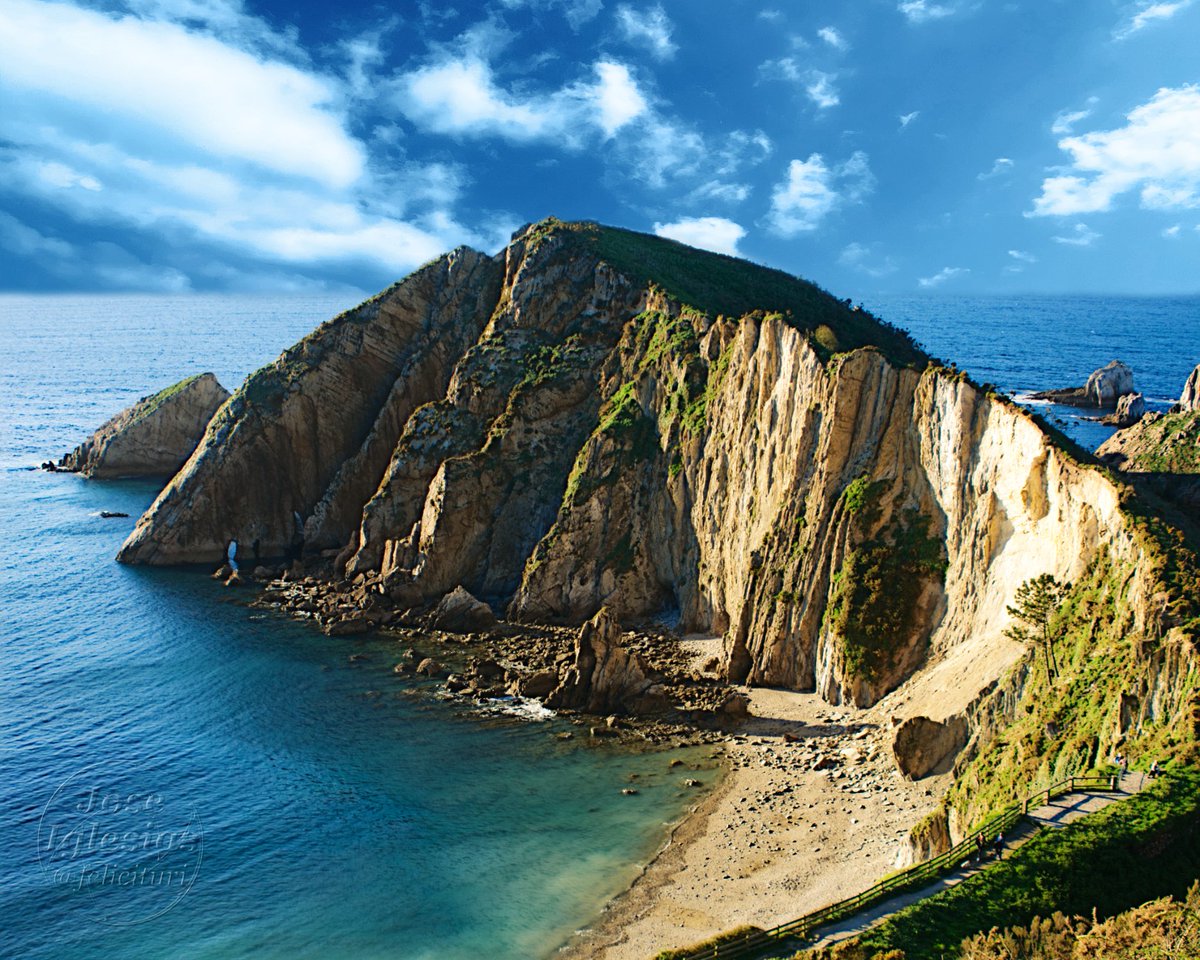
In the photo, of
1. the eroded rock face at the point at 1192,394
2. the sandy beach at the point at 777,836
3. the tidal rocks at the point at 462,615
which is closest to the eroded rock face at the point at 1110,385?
the eroded rock face at the point at 1192,394

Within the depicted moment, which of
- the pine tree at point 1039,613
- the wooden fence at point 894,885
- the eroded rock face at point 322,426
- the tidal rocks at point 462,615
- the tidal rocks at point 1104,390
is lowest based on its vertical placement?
the wooden fence at point 894,885

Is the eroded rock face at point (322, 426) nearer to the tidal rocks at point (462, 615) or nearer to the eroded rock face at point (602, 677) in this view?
the tidal rocks at point (462, 615)

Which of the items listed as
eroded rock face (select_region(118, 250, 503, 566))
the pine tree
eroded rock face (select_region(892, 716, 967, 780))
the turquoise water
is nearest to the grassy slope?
the pine tree

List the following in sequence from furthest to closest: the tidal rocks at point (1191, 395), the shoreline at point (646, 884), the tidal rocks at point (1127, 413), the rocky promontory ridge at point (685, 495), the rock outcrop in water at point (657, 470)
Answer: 1. the tidal rocks at point (1127, 413)
2. the tidal rocks at point (1191, 395)
3. the rock outcrop in water at point (657, 470)
4. the rocky promontory ridge at point (685, 495)
5. the shoreline at point (646, 884)

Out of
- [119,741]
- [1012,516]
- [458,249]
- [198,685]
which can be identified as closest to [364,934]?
[119,741]

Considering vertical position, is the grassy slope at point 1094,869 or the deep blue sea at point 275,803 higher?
the grassy slope at point 1094,869

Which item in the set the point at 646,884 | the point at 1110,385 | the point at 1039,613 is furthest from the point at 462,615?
the point at 1110,385
